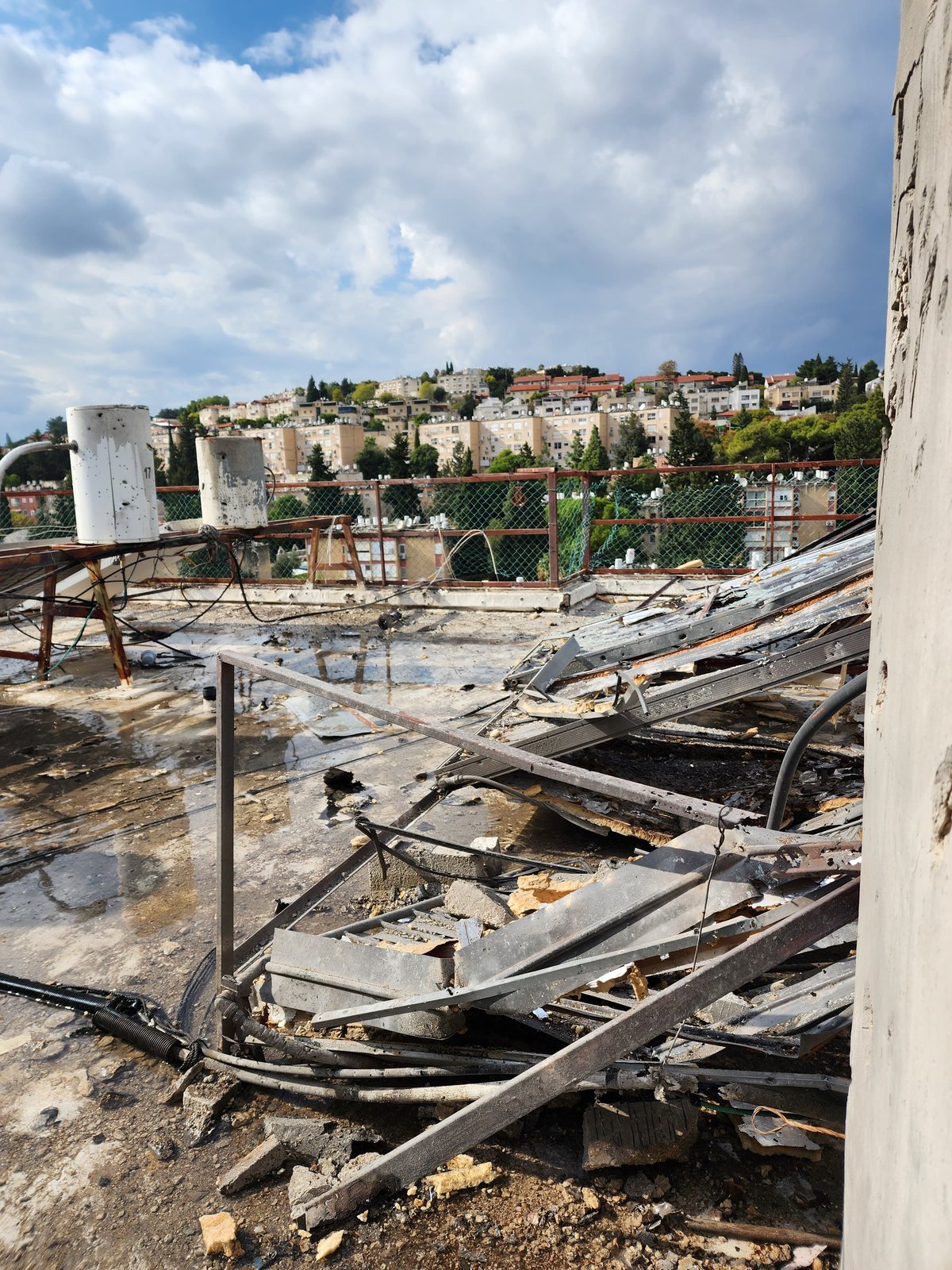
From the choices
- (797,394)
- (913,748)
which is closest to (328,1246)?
(913,748)

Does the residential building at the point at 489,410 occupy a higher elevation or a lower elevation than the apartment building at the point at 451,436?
higher

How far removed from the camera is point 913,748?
111 centimetres

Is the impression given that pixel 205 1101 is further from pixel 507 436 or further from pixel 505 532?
pixel 507 436

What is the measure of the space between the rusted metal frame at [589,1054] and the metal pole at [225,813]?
0.84 meters

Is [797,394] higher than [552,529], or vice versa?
[797,394]

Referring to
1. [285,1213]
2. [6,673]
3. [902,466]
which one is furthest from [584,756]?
[6,673]

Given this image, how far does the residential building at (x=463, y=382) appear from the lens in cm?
16912

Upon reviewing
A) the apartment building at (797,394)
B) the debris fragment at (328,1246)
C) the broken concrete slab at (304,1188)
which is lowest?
the debris fragment at (328,1246)

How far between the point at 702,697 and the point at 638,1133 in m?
2.15

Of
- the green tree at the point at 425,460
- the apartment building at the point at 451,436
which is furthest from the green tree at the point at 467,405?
the green tree at the point at 425,460

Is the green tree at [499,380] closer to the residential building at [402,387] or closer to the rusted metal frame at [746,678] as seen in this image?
the residential building at [402,387]

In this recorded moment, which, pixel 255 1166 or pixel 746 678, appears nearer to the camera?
pixel 255 1166

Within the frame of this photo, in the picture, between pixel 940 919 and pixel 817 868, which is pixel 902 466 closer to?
pixel 940 919

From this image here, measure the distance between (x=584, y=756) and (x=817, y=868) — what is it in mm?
3203
